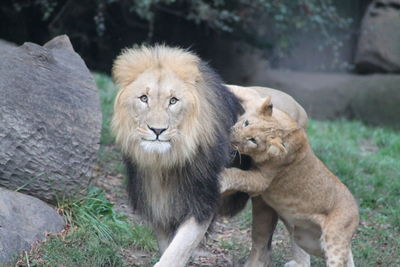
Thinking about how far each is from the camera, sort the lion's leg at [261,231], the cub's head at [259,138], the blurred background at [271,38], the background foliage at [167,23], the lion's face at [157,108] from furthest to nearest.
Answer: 1. the blurred background at [271,38]
2. the background foliage at [167,23]
3. the lion's leg at [261,231]
4. the cub's head at [259,138]
5. the lion's face at [157,108]

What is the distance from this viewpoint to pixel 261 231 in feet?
17.1

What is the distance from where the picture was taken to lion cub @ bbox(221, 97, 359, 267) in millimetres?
4566

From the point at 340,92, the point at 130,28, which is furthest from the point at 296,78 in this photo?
the point at 130,28

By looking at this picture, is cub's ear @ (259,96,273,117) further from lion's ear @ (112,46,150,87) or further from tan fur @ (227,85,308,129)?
lion's ear @ (112,46,150,87)

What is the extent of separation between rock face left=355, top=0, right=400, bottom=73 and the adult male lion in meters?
7.17

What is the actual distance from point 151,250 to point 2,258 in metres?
1.28

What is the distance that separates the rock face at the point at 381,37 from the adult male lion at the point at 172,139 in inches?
282

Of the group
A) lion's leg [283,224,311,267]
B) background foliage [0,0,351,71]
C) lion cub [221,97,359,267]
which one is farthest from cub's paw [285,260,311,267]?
background foliage [0,0,351,71]

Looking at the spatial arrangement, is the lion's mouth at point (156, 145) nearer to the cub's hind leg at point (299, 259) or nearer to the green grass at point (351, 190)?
the green grass at point (351, 190)

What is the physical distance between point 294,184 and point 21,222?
182 centimetres

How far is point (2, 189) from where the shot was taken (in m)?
4.94

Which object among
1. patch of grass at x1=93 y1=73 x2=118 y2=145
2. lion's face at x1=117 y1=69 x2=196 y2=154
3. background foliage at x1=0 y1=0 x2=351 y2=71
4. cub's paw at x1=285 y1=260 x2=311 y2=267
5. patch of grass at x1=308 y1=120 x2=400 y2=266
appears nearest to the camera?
lion's face at x1=117 y1=69 x2=196 y2=154

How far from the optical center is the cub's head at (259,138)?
4559mm

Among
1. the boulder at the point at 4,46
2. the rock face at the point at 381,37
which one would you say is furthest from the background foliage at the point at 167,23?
the boulder at the point at 4,46
